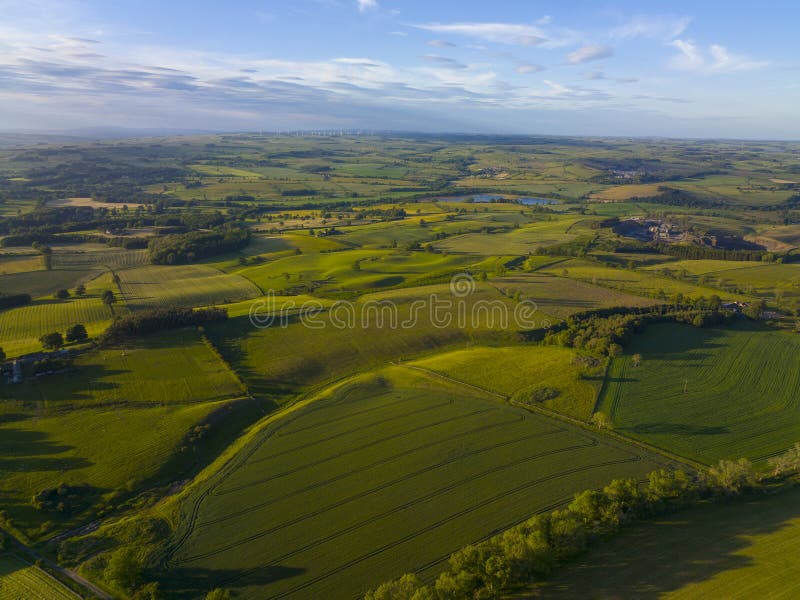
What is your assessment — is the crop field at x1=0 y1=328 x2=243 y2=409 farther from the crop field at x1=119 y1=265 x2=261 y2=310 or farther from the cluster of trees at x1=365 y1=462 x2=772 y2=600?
the cluster of trees at x1=365 y1=462 x2=772 y2=600

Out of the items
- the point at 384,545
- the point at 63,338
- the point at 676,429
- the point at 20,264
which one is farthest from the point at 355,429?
the point at 20,264

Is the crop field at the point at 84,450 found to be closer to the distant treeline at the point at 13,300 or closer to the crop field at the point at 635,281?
the distant treeline at the point at 13,300

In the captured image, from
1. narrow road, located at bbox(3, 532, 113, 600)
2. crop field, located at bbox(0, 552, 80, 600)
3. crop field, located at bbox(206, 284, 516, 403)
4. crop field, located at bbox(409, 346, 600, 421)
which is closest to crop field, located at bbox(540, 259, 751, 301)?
crop field, located at bbox(206, 284, 516, 403)

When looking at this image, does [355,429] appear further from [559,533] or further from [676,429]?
[676,429]

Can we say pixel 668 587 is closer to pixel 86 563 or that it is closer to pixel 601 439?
pixel 601 439

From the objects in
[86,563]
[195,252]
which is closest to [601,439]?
[86,563]
